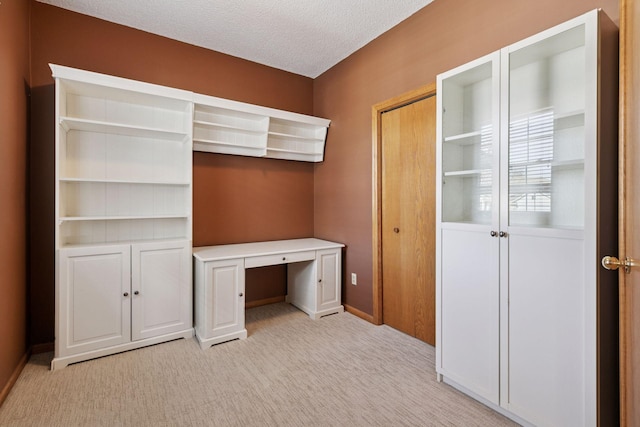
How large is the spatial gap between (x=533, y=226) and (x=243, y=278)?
86.0 inches

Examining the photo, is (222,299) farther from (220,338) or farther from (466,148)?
(466,148)

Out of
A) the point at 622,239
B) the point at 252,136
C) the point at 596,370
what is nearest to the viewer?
the point at 622,239

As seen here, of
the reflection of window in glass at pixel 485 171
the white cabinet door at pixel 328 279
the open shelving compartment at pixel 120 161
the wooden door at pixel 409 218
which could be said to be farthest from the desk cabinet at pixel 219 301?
the reflection of window in glass at pixel 485 171

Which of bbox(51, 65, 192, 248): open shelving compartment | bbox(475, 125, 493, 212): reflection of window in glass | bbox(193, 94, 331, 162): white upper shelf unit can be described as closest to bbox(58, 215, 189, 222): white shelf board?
bbox(51, 65, 192, 248): open shelving compartment

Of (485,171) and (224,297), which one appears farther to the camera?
(224,297)

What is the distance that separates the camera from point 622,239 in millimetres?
1197

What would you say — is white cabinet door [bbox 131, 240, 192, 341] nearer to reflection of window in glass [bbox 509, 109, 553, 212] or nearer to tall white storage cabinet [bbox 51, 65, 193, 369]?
tall white storage cabinet [bbox 51, 65, 193, 369]

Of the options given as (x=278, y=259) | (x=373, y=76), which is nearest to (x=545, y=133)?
(x=373, y=76)

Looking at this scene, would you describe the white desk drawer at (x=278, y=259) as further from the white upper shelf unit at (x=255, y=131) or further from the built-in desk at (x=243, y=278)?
the white upper shelf unit at (x=255, y=131)

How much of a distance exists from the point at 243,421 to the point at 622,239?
1.98 metres

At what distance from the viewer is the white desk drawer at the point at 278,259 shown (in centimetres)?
276

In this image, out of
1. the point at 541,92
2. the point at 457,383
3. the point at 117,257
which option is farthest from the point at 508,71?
the point at 117,257

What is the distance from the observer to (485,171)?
1.91 m

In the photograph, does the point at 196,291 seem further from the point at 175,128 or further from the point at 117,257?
the point at 175,128
